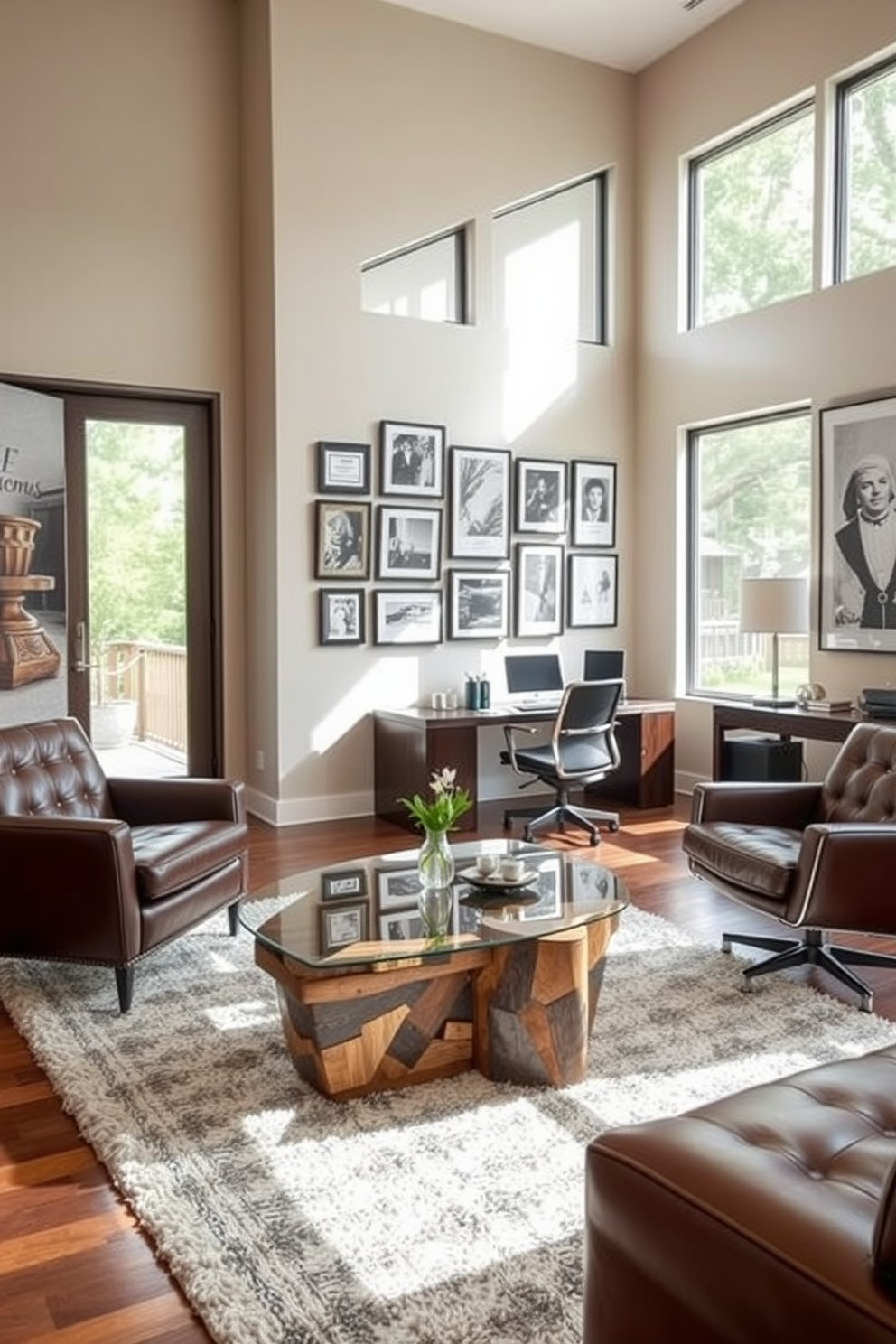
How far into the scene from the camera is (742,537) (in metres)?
6.84

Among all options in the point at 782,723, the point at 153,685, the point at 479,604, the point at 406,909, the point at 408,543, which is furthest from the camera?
the point at 479,604

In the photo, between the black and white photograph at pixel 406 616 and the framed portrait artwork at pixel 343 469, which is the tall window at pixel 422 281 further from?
the black and white photograph at pixel 406 616

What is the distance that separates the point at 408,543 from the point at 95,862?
3.64 metres

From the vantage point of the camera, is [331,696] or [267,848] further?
[331,696]

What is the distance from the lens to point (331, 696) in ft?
21.1

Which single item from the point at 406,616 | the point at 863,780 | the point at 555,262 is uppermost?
the point at 555,262

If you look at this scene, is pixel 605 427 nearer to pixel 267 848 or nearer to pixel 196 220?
pixel 196 220

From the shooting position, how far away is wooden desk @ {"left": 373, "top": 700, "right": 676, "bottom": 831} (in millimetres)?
6023

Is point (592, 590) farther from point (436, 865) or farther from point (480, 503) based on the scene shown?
point (436, 865)

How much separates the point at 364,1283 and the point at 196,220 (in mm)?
5955

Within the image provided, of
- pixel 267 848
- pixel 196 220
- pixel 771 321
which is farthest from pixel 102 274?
pixel 771 321

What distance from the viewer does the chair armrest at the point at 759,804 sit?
421cm

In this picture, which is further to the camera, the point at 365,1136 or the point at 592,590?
the point at 592,590

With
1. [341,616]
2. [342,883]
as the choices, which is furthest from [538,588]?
[342,883]
